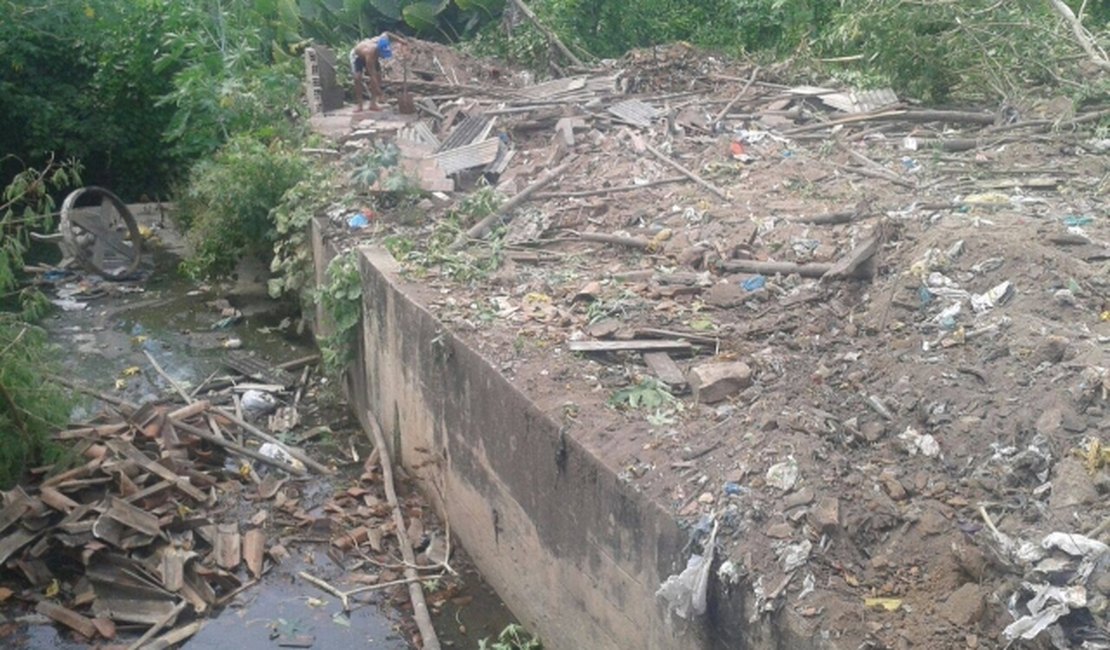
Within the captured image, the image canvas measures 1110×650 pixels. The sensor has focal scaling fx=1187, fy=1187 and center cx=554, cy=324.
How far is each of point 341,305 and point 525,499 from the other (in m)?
3.93

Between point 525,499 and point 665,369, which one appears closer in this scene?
point 665,369

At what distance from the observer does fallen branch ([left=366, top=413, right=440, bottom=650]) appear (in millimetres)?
7855

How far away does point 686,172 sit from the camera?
11.0m

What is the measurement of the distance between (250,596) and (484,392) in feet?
7.87

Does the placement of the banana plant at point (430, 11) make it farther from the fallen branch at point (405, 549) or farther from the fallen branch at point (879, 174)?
the fallen branch at point (405, 549)

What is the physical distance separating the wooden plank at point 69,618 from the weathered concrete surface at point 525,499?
2.63 meters

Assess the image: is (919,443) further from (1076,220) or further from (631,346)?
(1076,220)

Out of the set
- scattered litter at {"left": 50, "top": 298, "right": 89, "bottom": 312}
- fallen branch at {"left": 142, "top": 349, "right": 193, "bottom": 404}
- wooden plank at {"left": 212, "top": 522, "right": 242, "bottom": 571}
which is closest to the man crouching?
scattered litter at {"left": 50, "top": 298, "right": 89, "bottom": 312}

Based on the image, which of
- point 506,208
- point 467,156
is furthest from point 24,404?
point 467,156

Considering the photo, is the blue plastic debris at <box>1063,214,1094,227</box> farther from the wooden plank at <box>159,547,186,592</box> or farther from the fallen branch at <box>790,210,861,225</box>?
the wooden plank at <box>159,547,186,592</box>

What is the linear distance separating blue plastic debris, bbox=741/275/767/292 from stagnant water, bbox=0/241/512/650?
280 cm

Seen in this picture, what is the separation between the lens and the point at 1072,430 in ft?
17.5

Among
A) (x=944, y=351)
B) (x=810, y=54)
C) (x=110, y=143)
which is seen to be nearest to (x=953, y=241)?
(x=944, y=351)

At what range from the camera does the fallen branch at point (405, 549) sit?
7855mm
